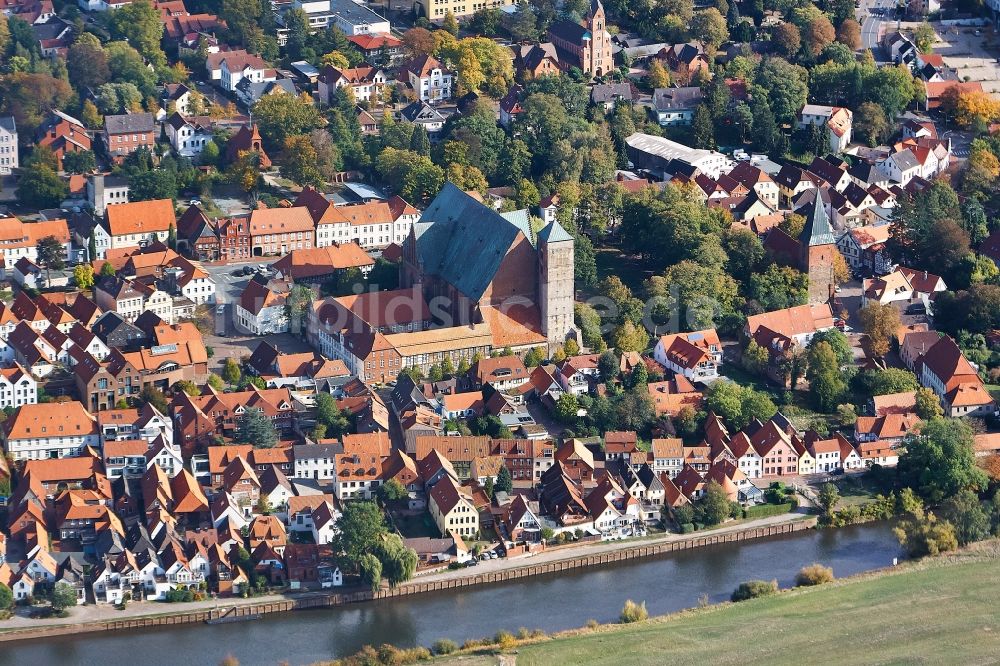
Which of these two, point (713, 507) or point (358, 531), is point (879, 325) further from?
point (358, 531)

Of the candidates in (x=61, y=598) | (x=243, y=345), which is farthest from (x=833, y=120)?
(x=61, y=598)

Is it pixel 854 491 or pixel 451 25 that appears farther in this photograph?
pixel 451 25

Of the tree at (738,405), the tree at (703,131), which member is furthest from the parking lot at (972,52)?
the tree at (738,405)

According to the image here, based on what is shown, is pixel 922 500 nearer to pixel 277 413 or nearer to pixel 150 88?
pixel 277 413

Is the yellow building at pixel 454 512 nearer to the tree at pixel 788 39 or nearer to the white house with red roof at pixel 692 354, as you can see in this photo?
the white house with red roof at pixel 692 354

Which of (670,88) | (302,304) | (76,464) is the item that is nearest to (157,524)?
(76,464)

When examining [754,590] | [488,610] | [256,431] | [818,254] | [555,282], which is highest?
[555,282]

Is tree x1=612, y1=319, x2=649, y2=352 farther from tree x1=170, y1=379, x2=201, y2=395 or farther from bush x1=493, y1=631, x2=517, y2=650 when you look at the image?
bush x1=493, y1=631, x2=517, y2=650
